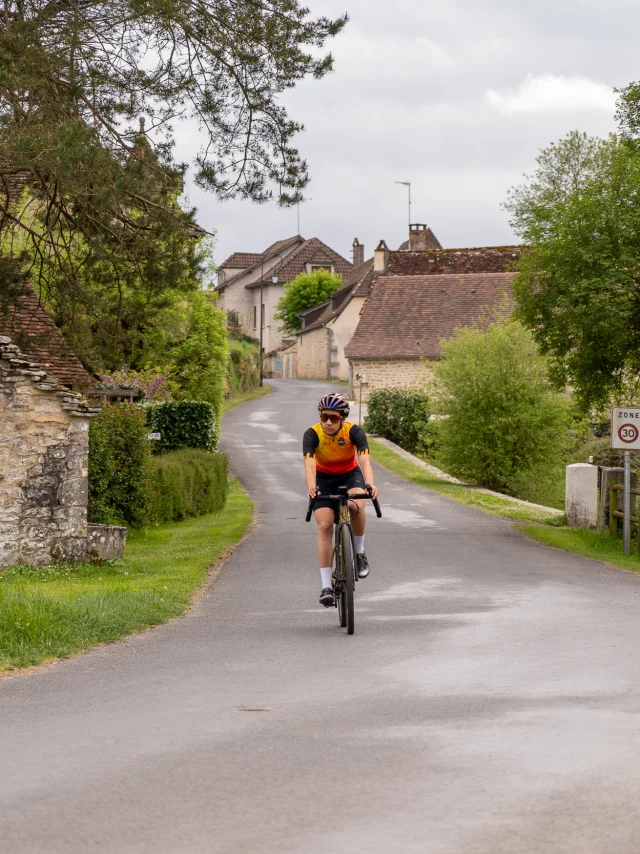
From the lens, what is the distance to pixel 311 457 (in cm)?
1009

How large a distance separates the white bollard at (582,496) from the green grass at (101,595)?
7469 mm

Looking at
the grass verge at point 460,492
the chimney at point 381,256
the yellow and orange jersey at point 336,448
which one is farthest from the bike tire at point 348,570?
the chimney at point 381,256

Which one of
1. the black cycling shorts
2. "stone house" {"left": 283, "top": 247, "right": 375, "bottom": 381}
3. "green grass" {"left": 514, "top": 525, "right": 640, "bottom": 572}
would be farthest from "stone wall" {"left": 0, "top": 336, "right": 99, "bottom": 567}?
"stone house" {"left": 283, "top": 247, "right": 375, "bottom": 381}

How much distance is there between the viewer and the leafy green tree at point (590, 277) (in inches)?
770

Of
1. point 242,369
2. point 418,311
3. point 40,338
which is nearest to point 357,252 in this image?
point 242,369

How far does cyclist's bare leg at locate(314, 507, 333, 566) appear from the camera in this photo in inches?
400

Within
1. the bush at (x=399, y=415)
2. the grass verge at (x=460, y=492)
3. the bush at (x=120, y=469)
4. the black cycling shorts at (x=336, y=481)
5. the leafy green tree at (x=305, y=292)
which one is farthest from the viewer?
the leafy green tree at (x=305, y=292)

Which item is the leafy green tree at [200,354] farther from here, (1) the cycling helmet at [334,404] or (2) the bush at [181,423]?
(1) the cycling helmet at [334,404]

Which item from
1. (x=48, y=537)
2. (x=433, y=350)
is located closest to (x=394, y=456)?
(x=433, y=350)

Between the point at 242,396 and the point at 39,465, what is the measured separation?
53433 millimetres

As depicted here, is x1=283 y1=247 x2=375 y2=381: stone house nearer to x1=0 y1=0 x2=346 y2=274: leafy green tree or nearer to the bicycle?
x1=0 y1=0 x2=346 y2=274: leafy green tree

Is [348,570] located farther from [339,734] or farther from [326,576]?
[339,734]

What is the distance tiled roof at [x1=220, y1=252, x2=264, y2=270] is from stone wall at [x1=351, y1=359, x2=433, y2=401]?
195ft

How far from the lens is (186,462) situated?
87.8 feet
